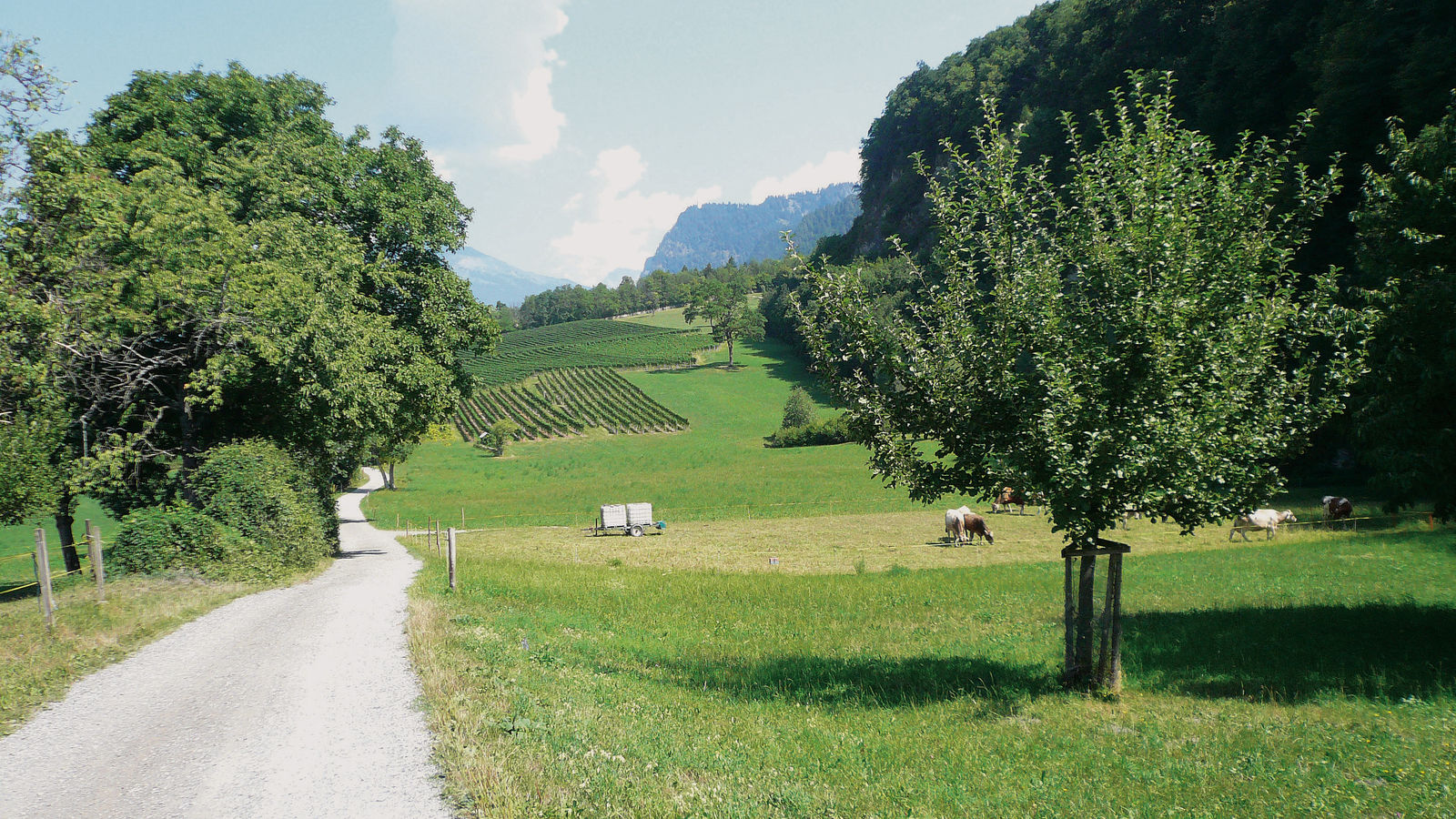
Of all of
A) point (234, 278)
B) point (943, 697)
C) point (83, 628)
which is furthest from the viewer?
point (234, 278)

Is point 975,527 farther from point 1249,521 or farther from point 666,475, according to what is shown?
point 666,475

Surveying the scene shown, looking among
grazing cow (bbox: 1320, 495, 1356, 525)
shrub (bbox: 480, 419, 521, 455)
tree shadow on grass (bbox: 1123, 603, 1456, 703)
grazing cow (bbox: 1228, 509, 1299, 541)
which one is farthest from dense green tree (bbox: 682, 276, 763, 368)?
tree shadow on grass (bbox: 1123, 603, 1456, 703)

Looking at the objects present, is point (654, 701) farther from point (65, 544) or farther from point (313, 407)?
point (65, 544)

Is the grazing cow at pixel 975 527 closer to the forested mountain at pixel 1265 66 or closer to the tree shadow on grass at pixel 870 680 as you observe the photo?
the forested mountain at pixel 1265 66

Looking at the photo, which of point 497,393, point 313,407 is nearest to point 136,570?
point 313,407

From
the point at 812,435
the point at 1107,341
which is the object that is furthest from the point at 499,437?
A: the point at 1107,341

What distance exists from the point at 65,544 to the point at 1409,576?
4154cm

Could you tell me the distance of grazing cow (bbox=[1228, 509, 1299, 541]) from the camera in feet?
99.2

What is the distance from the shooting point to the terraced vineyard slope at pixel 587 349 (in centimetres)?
13950

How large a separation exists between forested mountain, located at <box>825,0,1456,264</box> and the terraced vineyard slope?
74.0 metres

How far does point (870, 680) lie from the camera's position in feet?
40.1

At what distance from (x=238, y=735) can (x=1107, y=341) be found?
12093 millimetres

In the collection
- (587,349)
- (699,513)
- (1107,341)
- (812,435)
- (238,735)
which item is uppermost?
(587,349)

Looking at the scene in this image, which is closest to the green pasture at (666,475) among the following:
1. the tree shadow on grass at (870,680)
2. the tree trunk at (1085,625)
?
the tree shadow on grass at (870,680)
